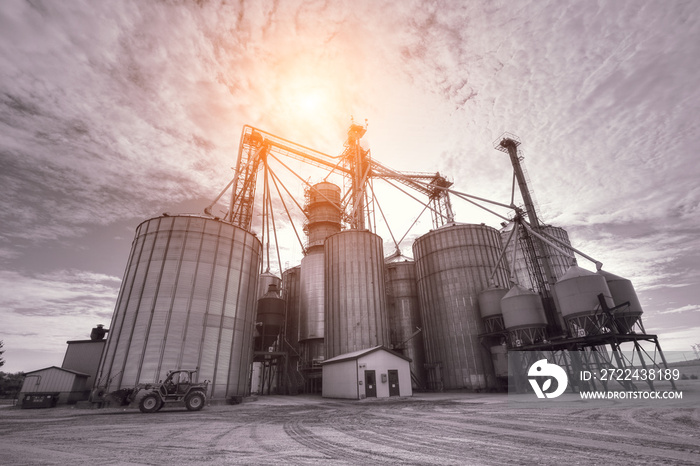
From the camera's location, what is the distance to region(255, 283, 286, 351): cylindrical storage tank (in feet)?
131

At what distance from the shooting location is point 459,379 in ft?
101

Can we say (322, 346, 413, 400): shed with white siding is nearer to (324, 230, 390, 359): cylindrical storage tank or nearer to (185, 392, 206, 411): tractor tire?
(324, 230, 390, 359): cylindrical storage tank

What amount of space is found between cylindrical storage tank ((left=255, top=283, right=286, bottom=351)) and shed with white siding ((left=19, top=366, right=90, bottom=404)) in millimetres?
17935

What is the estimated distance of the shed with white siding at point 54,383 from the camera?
25000mm

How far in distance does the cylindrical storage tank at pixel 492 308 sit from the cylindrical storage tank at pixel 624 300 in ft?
27.9

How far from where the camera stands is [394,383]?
88.2 ft

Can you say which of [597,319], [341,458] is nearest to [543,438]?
[341,458]

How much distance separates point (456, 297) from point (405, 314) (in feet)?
25.9

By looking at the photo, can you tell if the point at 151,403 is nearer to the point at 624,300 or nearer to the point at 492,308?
the point at 492,308

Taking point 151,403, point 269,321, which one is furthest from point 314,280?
point 151,403

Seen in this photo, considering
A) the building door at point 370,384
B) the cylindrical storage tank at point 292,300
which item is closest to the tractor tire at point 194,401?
the building door at point 370,384

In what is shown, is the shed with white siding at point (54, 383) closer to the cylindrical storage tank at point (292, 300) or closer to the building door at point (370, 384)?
the cylindrical storage tank at point (292, 300)

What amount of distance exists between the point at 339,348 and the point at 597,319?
22.4m

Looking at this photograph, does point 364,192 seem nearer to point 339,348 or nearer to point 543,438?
point 339,348
